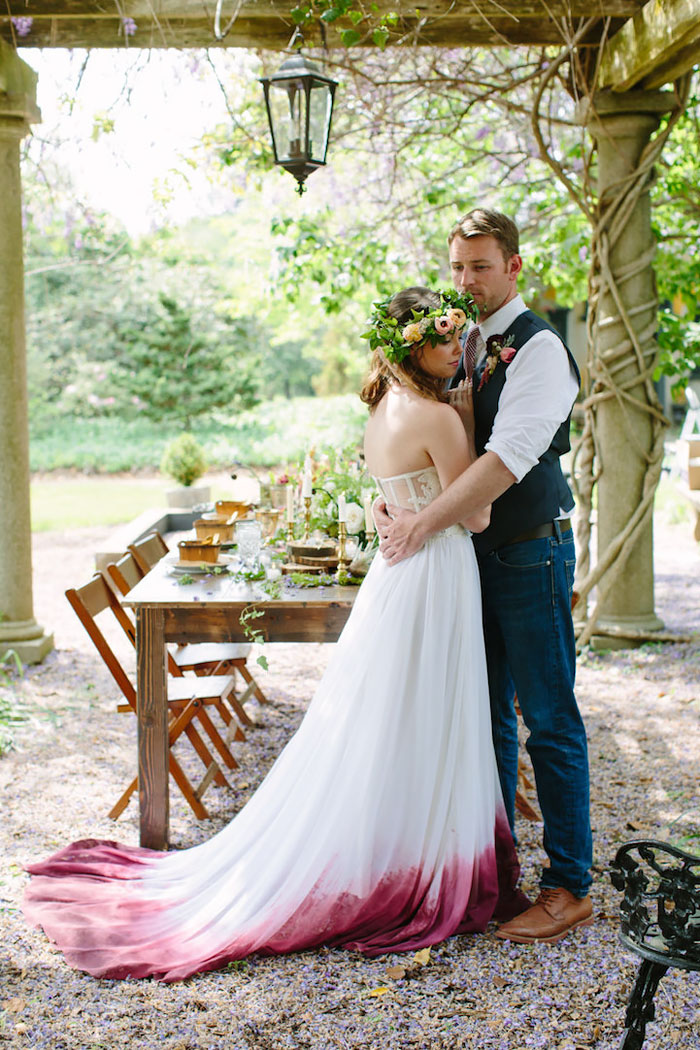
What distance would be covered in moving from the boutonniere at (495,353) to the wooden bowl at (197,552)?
1.60m

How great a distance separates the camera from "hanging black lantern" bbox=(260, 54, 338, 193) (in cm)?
490

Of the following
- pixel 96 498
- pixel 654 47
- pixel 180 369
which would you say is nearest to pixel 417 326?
pixel 654 47

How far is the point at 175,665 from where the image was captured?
4926 mm

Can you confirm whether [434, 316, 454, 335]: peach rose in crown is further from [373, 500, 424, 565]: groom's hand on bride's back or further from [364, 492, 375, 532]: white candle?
[364, 492, 375, 532]: white candle

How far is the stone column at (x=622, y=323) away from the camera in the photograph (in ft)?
21.4

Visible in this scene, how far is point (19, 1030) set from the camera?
9.49 ft

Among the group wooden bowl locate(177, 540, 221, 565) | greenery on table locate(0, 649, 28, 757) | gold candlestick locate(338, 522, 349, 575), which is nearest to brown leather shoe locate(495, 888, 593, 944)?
gold candlestick locate(338, 522, 349, 575)

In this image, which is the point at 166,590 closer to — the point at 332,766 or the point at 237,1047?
the point at 332,766

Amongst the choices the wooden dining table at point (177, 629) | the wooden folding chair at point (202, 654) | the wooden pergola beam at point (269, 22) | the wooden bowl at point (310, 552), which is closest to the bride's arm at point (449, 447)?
the wooden dining table at point (177, 629)

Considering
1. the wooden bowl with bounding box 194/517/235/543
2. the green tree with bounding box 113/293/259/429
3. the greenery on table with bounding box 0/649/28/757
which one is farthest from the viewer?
the green tree with bounding box 113/293/259/429

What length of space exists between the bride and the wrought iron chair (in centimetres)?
102

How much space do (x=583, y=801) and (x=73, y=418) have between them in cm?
2240

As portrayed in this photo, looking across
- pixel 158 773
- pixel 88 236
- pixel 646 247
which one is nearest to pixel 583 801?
pixel 158 773

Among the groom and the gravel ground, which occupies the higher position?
the groom
